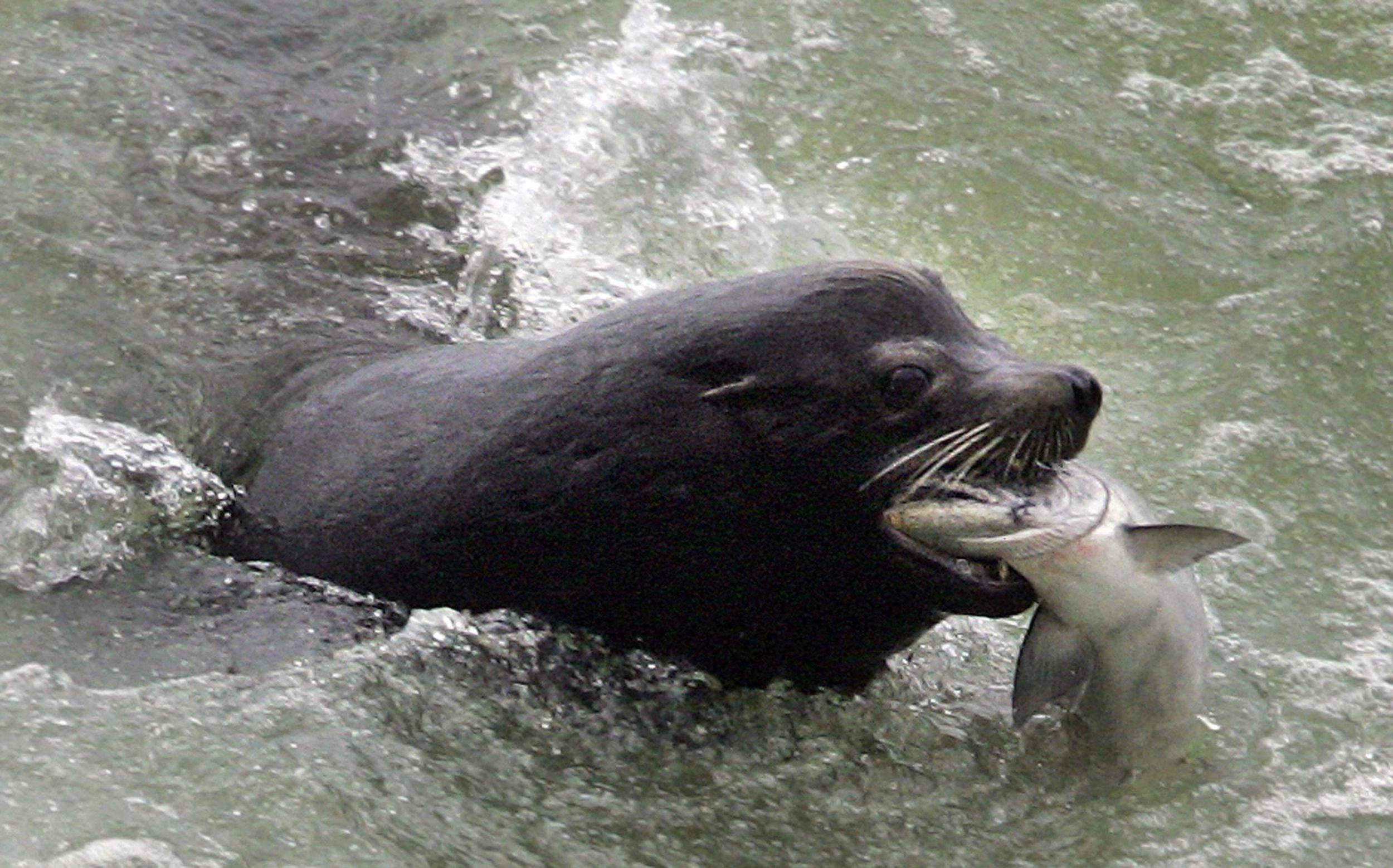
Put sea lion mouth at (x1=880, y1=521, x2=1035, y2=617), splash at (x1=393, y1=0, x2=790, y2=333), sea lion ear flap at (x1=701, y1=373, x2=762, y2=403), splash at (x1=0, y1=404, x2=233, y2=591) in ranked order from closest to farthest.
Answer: sea lion mouth at (x1=880, y1=521, x2=1035, y2=617)
sea lion ear flap at (x1=701, y1=373, x2=762, y2=403)
splash at (x1=0, y1=404, x2=233, y2=591)
splash at (x1=393, y1=0, x2=790, y2=333)

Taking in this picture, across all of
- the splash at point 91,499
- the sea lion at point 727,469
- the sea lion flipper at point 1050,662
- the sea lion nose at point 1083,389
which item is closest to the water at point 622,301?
the splash at point 91,499

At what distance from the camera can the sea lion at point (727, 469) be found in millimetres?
4129

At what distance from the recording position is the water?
13.5 feet

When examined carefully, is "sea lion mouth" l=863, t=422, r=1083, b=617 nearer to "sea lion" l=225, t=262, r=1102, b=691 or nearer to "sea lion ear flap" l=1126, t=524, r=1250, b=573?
"sea lion" l=225, t=262, r=1102, b=691

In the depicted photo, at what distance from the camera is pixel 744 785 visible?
4270mm

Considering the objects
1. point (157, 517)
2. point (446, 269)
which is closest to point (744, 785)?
point (157, 517)

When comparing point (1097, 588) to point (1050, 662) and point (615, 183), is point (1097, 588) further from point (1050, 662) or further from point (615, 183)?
point (615, 183)

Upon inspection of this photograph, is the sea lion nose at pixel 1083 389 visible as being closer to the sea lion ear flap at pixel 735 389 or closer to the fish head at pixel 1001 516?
the fish head at pixel 1001 516

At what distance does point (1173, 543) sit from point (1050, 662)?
33cm

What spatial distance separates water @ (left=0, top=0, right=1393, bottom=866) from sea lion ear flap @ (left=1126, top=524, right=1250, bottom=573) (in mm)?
516

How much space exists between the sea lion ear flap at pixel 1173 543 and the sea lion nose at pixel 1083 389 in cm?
22

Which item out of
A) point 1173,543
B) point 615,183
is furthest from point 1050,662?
point 615,183

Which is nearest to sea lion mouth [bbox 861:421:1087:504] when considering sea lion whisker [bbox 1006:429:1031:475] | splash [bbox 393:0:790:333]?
sea lion whisker [bbox 1006:429:1031:475]

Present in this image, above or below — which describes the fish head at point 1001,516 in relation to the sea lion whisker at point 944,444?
below
